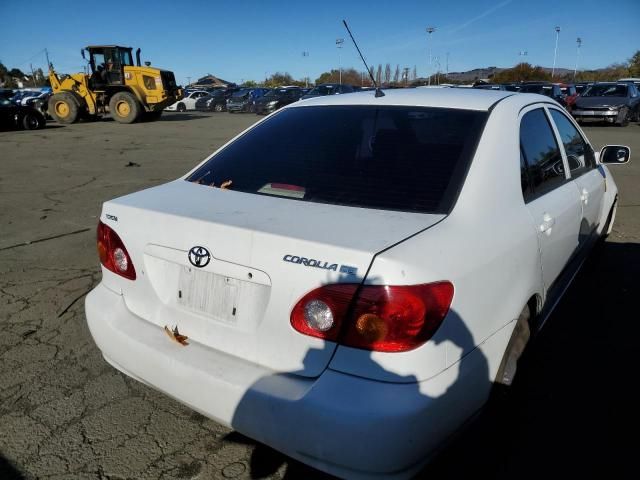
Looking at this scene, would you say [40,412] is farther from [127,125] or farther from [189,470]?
[127,125]

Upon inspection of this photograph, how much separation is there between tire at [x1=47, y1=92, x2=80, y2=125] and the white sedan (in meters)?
22.5

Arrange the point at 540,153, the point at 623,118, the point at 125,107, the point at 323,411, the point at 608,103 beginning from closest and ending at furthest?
the point at 323,411 < the point at 540,153 < the point at 608,103 < the point at 623,118 < the point at 125,107

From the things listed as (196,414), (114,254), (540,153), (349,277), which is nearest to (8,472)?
(196,414)

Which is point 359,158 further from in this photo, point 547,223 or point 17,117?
A: point 17,117

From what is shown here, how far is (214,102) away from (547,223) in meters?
35.6

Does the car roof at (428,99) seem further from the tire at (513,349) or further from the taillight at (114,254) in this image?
the taillight at (114,254)

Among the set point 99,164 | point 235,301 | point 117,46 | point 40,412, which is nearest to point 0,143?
point 99,164

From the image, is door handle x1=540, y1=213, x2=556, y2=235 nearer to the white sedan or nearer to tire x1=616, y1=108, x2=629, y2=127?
the white sedan

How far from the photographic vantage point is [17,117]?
1881cm

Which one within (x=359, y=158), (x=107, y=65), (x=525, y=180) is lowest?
(x=525, y=180)

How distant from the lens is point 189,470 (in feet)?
6.70

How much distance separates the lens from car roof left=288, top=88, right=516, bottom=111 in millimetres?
2449

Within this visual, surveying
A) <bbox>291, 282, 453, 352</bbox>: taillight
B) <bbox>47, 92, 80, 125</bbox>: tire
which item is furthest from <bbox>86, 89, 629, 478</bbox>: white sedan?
<bbox>47, 92, 80, 125</bbox>: tire

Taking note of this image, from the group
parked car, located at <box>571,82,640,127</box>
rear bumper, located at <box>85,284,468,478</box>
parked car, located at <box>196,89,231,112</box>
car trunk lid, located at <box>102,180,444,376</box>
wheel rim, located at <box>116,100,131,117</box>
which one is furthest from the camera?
parked car, located at <box>196,89,231,112</box>
